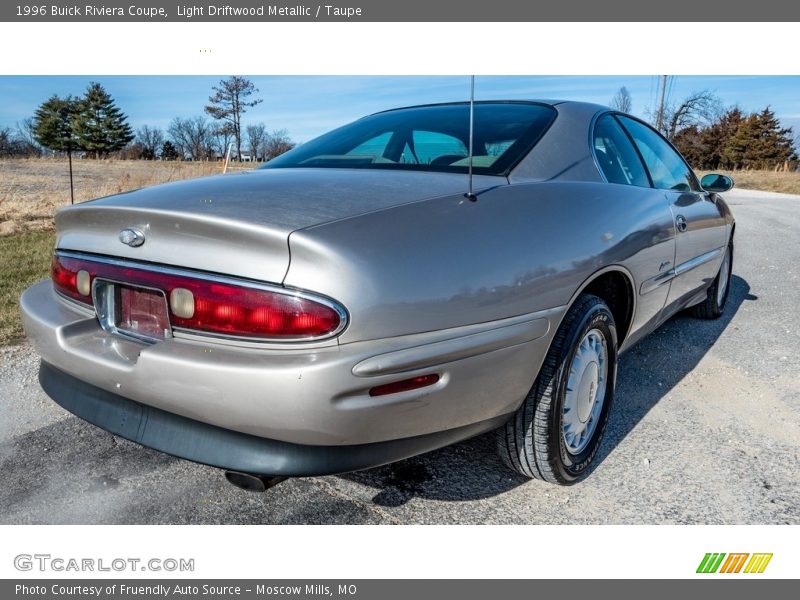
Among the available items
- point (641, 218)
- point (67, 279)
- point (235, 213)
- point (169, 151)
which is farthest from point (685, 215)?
point (169, 151)

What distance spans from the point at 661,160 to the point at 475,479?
7.27ft

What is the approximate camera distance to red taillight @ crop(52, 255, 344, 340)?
5.00 ft

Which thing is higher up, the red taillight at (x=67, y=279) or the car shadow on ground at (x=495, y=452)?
the red taillight at (x=67, y=279)

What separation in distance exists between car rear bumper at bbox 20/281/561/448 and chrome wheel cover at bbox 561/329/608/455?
1.22ft

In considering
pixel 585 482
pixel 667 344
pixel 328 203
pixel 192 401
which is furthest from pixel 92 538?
pixel 667 344

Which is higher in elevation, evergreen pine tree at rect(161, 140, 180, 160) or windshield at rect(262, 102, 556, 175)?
windshield at rect(262, 102, 556, 175)

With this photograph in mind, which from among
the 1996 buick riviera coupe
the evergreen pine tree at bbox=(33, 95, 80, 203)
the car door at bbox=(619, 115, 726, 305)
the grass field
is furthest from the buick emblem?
the evergreen pine tree at bbox=(33, 95, 80, 203)

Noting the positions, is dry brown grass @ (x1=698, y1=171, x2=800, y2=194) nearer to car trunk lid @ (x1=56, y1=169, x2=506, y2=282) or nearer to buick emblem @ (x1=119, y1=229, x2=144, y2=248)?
car trunk lid @ (x1=56, y1=169, x2=506, y2=282)

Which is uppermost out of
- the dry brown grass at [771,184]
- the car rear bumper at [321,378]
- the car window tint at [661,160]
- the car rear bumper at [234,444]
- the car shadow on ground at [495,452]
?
the car window tint at [661,160]

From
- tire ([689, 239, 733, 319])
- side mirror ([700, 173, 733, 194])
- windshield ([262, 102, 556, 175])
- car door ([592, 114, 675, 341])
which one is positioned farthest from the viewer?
tire ([689, 239, 733, 319])

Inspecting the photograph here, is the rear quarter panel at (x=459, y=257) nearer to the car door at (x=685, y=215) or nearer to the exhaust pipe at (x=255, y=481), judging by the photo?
the exhaust pipe at (x=255, y=481)

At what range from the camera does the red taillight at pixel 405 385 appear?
5.18 feet

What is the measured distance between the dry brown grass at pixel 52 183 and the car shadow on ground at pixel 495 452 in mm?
5530

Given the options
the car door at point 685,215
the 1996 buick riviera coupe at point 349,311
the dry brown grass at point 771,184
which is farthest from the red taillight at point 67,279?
the dry brown grass at point 771,184
